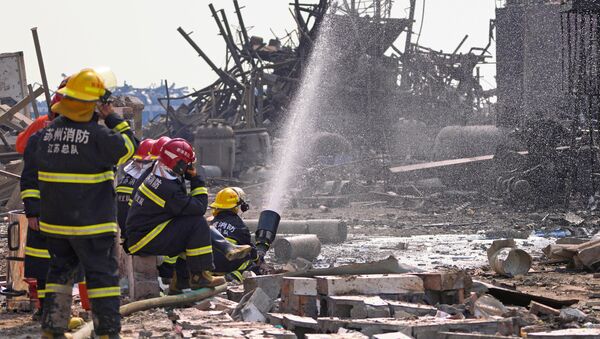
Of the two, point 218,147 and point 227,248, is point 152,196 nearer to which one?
point 227,248

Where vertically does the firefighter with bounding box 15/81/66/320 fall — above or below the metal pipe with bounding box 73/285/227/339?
above

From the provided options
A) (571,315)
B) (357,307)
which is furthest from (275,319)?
(571,315)

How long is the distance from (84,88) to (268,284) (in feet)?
7.44

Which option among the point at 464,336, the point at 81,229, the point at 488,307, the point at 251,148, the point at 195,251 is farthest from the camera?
the point at 251,148

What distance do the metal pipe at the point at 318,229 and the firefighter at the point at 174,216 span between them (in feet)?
17.0

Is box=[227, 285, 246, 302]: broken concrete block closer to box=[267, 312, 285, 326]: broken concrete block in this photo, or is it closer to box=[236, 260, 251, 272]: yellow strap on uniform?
box=[236, 260, 251, 272]: yellow strap on uniform

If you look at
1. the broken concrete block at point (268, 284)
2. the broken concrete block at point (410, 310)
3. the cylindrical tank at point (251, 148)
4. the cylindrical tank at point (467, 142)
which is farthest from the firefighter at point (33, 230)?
the cylindrical tank at point (467, 142)

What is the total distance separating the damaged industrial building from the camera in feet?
22.3

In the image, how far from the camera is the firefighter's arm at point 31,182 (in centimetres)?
689

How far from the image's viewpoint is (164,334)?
6328 millimetres

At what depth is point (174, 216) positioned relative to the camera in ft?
25.4

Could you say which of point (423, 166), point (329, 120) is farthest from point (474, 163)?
point (329, 120)

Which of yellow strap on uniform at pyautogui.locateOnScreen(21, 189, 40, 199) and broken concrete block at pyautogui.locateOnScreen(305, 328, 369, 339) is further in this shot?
yellow strap on uniform at pyautogui.locateOnScreen(21, 189, 40, 199)

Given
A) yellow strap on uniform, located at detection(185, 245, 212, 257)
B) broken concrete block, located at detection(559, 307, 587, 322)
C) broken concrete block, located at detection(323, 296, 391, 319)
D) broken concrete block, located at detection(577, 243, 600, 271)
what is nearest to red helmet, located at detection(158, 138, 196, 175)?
yellow strap on uniform, located at detection(185, 245, 212, 257)
